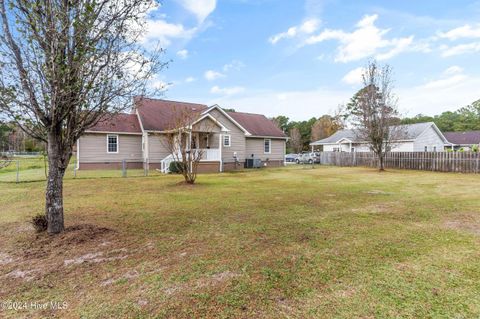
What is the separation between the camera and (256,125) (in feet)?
84.9

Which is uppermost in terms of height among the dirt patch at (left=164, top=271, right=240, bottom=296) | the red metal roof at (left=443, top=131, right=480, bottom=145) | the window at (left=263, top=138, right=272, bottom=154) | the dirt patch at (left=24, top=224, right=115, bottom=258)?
the red metal roof at (left=443, top=131, right=480, bottom=145)

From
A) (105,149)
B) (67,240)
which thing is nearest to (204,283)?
(67,240)

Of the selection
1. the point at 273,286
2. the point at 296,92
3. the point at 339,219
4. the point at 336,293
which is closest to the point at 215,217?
the point at 339,219

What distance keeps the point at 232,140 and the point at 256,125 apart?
5.03m

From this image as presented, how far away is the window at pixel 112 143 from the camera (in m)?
19.6

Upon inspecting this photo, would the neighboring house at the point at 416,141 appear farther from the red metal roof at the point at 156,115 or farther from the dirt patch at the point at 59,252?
the dirt patch at the point at 59,252

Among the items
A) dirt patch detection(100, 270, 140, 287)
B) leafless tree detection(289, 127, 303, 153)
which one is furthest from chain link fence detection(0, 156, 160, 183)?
leafless tree detection(289, 127, 303, 153)

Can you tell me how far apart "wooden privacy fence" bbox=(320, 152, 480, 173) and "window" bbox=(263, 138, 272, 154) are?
8016 mm

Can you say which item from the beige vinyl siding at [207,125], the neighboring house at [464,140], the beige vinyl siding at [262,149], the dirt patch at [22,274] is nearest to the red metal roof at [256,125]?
the beige vinyl siding at [262,149]

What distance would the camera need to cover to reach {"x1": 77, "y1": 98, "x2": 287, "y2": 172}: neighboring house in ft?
60.8

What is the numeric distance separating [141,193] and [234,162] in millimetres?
12861

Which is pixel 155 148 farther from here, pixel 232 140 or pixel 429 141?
pixel 429 141

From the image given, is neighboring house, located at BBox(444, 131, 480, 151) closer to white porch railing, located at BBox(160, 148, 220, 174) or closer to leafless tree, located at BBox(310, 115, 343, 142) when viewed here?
leafless tree, located at BBox(310, 115, 343, 142)

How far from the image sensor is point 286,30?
1650 centimetres
